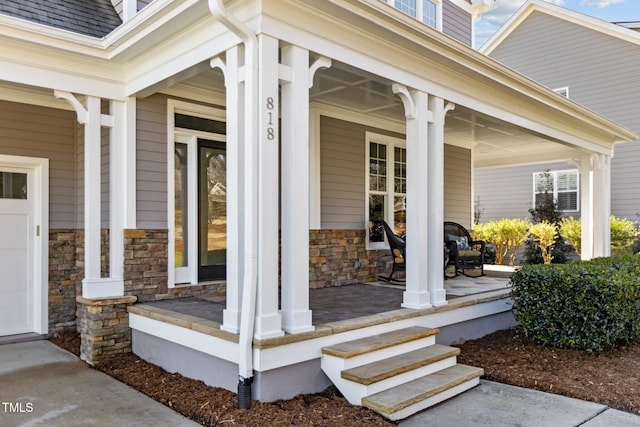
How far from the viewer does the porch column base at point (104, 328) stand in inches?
179

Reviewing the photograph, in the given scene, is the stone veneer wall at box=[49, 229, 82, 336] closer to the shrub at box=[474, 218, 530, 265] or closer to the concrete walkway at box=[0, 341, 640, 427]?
the concrete walkway at box=[0, 341, 640, 427]

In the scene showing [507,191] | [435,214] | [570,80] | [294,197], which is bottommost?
[435,214]

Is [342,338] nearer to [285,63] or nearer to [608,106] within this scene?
[285,63]

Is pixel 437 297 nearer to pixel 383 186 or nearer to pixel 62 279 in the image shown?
pixel 383 186

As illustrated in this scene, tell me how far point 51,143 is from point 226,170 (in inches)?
90.8

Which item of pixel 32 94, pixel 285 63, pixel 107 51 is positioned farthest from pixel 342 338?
pixel 32 94

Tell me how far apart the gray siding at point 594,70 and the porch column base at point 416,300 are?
30.5 feet

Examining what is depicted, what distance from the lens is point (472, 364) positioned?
440cm

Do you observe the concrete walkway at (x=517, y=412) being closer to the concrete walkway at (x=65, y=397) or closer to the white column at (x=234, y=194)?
the white column at (x=234, y=194)

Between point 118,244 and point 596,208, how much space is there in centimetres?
793

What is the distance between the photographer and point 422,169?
15.6 ft

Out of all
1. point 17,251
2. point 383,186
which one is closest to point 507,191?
point 383,186

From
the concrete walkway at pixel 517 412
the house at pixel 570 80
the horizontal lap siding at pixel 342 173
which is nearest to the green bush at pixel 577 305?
the concrete walkway at pixel 517 412

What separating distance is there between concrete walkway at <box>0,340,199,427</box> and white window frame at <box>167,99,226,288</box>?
1.27m
